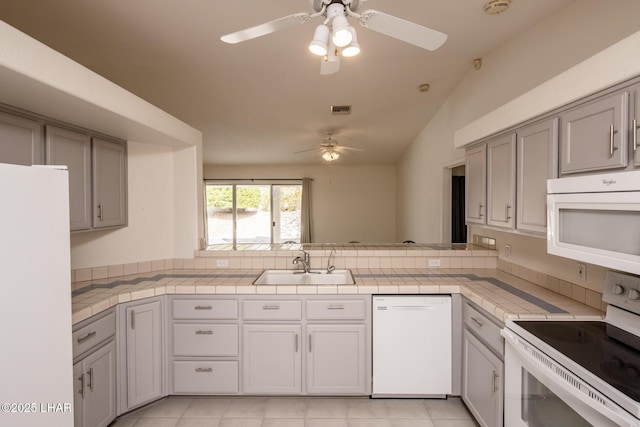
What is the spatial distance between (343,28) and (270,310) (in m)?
1.77

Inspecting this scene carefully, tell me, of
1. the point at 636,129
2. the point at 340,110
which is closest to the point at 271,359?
the point at 636,129

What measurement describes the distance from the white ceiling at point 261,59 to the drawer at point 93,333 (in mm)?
1938

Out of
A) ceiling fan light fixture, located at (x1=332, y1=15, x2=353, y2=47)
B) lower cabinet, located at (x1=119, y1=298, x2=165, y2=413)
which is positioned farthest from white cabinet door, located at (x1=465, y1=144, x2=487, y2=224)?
lower cabinet, located at (x1=119, y1=298, x2=165, y2=413)

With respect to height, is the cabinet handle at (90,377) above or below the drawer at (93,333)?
below

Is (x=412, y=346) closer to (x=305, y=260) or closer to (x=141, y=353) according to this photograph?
(x=305, y=260)

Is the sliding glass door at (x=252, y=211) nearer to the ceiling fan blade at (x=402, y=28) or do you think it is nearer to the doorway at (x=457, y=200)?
the doorway at (x=457, y=200)

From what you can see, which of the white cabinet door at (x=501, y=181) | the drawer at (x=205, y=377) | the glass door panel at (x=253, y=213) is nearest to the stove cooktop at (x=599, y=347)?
the white cabinet door at (x=501, y=181)

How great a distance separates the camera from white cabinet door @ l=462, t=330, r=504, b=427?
1.69 m

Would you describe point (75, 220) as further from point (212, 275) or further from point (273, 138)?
point (273, 138)

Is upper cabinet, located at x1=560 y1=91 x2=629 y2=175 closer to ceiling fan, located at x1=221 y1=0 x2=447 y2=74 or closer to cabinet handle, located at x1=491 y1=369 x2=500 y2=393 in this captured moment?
ceiling fan, located at x1=221 y1=0 x2=447 y2=74

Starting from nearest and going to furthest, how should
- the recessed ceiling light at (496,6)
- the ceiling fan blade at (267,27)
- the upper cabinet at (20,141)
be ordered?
the ceiling fan blade at (267,27) < the upper cabinet at (20,141) < the recessed ceiling light at (496,6)

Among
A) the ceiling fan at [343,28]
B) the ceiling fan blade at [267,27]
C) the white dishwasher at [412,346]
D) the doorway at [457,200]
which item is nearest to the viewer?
the ceiling fan at [343,28]

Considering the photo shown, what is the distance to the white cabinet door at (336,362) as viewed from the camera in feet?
7.25

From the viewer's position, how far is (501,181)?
205 cm
